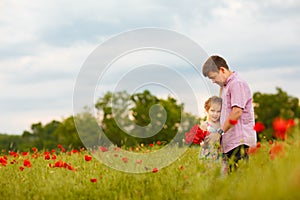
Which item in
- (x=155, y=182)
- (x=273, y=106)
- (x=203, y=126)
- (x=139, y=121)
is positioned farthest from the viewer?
(x=273, y=106)

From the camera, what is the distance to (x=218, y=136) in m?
6.18

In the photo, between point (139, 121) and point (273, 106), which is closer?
point (139, 121)

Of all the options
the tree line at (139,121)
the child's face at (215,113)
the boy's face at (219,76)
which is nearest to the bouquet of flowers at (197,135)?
the child's face at (215,113)

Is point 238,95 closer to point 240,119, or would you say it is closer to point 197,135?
point 240,119

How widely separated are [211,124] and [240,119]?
0.48 metres

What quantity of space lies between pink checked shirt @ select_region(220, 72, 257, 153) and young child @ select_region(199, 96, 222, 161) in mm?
176

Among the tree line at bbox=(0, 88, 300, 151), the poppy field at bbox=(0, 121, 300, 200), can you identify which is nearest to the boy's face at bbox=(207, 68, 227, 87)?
the poppy field at bbox=(0, 121, 300, 200)

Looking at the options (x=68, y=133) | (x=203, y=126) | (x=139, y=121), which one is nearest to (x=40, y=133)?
(x=68, y=133)

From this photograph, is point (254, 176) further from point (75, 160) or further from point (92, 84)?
point (75, 160)

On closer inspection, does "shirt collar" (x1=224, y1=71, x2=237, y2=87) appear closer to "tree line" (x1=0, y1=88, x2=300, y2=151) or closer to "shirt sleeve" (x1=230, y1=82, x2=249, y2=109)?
"shirt sleeve" (x1=230, y1=82, x2=249, y2=109)

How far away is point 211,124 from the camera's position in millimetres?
6598

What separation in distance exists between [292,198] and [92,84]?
4.21 meters

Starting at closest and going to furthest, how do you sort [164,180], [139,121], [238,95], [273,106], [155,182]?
1. [155,182]
2. [238,95]
3. [164,180]
4. [139,121]
5. [273,106]

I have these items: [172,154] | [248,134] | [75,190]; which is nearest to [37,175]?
[75,190]
